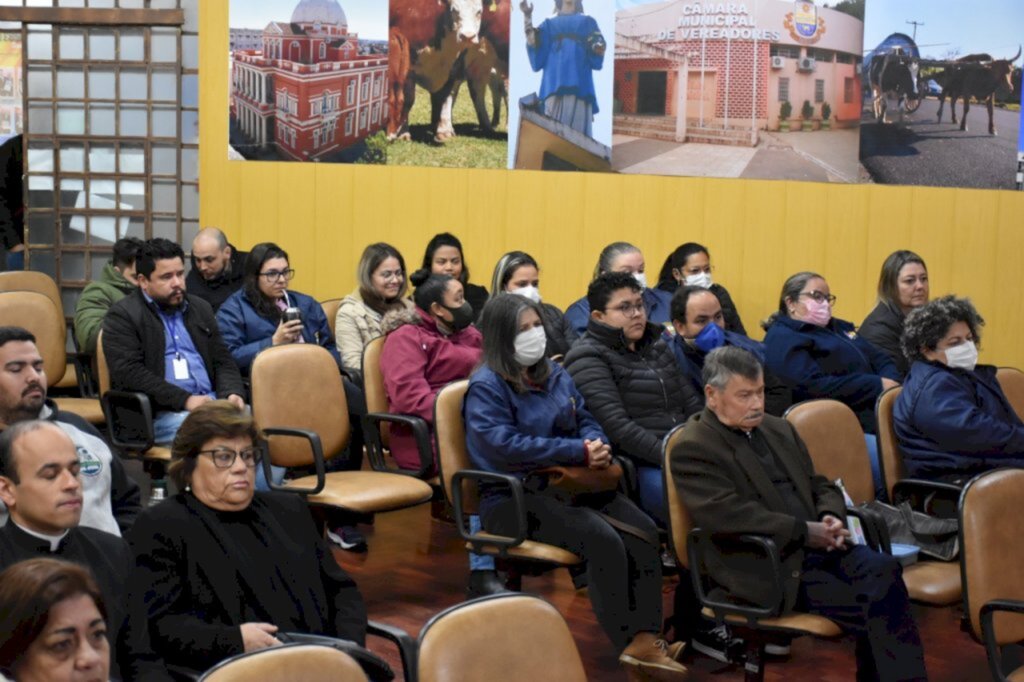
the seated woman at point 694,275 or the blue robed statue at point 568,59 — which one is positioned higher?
the blue robed statue at point 568,59

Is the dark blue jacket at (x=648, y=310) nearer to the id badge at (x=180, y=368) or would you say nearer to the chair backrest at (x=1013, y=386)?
the chair backrest at (x=1013, y=386)

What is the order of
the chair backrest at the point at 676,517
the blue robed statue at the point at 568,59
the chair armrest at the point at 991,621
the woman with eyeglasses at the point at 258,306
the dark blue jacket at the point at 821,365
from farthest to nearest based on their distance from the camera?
the blue robed statue at the point at 568,59
the woman with eyeglasses at the point at 258,306
the dark blue jacket at the point at 821,365
the chair backrest at the point at 676,517
the chair armrest at the point at 991,621

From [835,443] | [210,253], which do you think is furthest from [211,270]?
[835,443]

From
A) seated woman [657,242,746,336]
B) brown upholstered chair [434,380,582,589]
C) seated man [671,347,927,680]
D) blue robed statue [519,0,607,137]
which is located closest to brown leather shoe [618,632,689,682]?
brown upholstered chair [434,380,582,589]

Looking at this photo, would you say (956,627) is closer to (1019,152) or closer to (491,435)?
(491,435)

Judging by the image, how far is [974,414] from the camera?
180 inches

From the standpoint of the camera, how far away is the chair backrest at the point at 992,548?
347 centimetres

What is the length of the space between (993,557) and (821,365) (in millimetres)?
2183

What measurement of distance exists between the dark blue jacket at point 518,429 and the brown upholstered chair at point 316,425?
0.42 m

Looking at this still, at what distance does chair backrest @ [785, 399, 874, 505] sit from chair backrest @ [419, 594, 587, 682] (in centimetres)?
192

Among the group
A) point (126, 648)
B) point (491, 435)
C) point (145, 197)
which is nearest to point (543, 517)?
point (491, 435)

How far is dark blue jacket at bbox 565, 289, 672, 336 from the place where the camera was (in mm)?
6250

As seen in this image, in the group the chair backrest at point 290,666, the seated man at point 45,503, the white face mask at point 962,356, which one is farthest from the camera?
the white face mask at point 962,356

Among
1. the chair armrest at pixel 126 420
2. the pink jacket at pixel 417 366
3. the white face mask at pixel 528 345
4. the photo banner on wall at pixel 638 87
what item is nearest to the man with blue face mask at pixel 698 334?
the pink jacket at pixel 417 366
